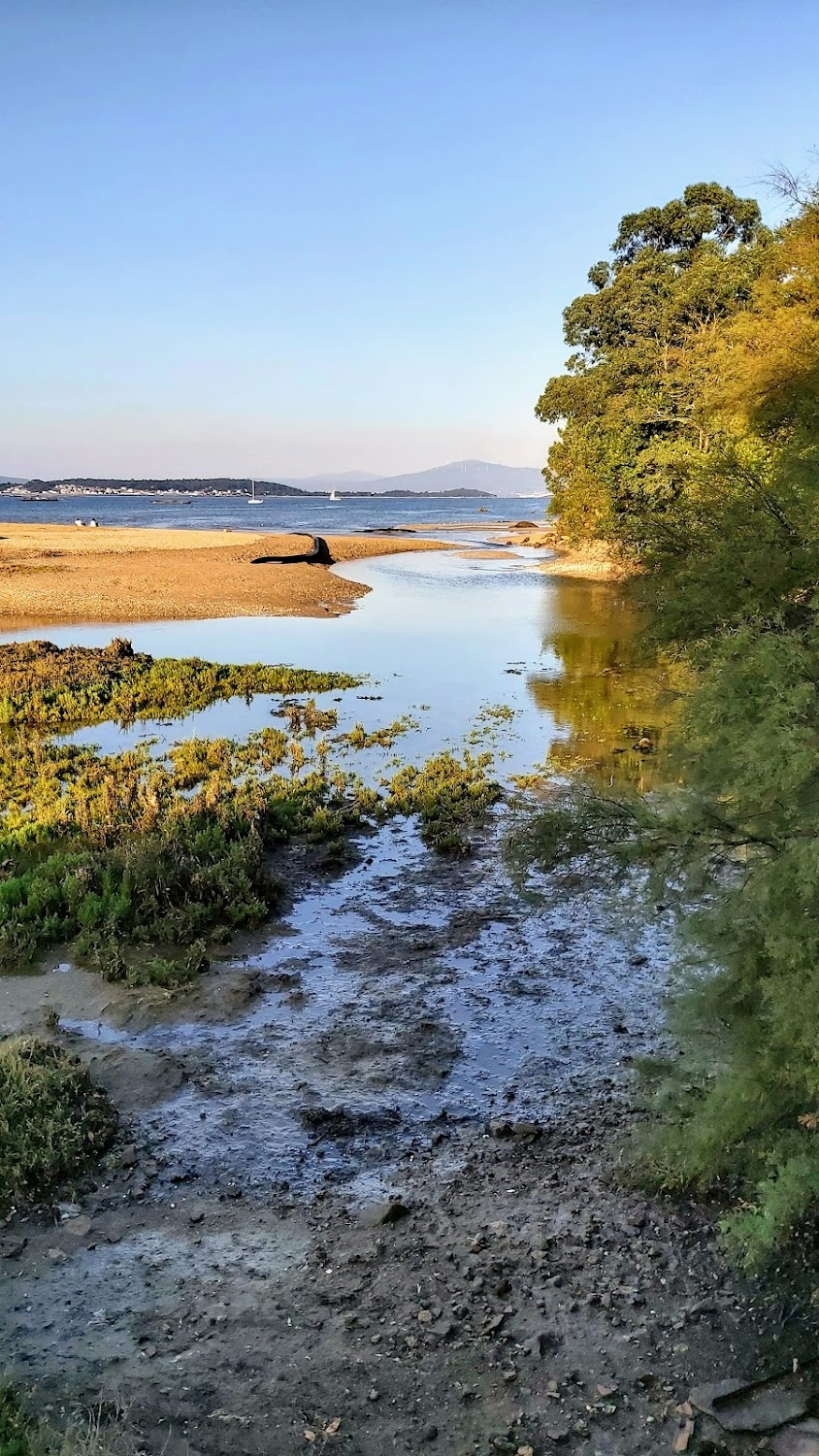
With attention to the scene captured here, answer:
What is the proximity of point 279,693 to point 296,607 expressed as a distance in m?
19.2

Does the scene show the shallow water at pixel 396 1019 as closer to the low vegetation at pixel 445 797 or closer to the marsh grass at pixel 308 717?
the low vegetation at pixel 445 797

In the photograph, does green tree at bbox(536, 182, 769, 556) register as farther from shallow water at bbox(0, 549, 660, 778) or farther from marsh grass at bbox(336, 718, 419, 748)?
marsh grass at bbox(336, 718, 419, 748)

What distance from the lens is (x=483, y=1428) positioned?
17.0 feet

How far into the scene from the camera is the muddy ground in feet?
17.5

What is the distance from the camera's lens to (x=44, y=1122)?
765 centimetres

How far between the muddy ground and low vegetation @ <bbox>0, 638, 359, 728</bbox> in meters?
13.5

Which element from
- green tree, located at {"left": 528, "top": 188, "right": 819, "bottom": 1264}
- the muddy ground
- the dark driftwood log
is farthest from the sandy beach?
green tree, located at {"left": 528, "top": 188, "right": 819, "bottom": 1264}

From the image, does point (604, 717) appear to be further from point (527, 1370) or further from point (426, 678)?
point (527, 1370)

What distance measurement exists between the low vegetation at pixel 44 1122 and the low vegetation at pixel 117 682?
15390 millimetres

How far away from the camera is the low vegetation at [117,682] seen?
23391 mm

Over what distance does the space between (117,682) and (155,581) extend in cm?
2542

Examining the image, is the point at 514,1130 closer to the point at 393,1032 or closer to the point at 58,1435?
the point at 393,1032

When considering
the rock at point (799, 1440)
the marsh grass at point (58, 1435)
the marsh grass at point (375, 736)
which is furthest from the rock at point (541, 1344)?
the marsh grass at point (375, 736)

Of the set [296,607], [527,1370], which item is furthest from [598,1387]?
[296,607]
